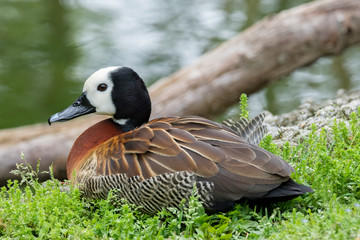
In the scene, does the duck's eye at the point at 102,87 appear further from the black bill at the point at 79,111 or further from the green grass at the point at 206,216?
the green grass at the point at 206,216

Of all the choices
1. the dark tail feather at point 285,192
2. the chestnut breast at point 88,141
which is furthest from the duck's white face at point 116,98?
the dark tail feather at point 285,192

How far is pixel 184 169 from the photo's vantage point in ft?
14.0

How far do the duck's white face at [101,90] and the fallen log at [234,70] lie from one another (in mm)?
2665

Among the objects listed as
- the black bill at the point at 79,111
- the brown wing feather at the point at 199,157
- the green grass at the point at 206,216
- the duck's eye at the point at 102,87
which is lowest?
the green grass at the point at 206,216

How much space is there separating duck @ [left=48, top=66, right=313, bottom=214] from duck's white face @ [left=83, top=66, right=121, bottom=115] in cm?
39

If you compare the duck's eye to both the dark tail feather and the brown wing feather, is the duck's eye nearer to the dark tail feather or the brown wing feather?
the brown wing feather

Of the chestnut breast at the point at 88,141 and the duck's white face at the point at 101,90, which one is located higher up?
the duck's white face at the point at 101,90

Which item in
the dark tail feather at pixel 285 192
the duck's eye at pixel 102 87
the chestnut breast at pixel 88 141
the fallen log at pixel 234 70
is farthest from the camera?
the fallen log at pixel 234 70

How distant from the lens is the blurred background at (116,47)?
35.9 ft

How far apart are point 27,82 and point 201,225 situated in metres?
7.82

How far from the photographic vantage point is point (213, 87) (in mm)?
8344

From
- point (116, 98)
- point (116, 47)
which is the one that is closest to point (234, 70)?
point (116, 98)

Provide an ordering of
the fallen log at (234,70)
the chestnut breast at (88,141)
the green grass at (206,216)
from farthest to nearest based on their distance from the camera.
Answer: the fallen log at (234,70)
the chestnut breast at (88,141)
the green grass at (206,216)

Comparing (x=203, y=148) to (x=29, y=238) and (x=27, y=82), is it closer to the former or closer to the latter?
(x=29, y=238)
